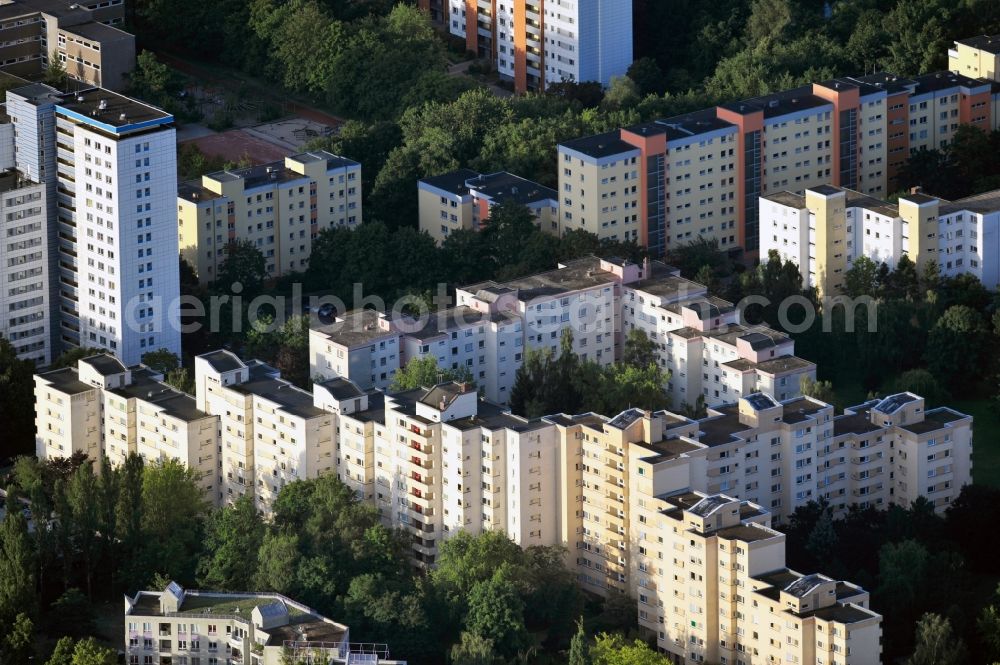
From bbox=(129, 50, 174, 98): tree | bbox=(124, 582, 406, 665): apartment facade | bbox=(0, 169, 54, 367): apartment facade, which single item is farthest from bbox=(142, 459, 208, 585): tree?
bbox=(129, 50, 174, 98): tree

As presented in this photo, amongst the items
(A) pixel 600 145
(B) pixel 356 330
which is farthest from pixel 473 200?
(B) pixel 356 330

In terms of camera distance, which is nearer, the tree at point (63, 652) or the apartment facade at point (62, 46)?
the tree at point (63, 652)

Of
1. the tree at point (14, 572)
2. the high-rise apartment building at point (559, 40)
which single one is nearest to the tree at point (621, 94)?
the high-rise apartment building at point (559, 40)

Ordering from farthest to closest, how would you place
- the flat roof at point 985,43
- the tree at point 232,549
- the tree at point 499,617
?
the flat roof at point 985,43 < the tree at point 232,549 < the tree at point 499,617

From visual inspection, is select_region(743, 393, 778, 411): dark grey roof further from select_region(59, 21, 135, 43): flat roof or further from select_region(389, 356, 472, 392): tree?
select_region(59, 21, 135, 43): flat roof

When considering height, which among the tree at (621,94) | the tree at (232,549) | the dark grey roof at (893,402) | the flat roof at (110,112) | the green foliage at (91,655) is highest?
the flat roof at (110,112)

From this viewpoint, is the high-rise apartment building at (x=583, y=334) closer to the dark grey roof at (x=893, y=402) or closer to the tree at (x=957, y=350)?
the dark grey roof at (x=893, y=402)
